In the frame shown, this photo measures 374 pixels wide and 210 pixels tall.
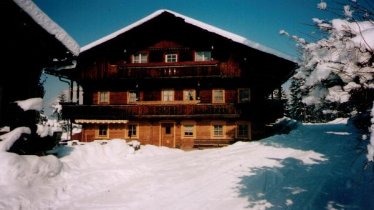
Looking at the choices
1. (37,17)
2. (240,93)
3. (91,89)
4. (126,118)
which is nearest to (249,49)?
(240,93)

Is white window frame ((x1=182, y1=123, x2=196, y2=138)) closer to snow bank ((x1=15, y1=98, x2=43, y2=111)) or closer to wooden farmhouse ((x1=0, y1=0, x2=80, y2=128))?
wooden farmhouse ((x1=0, y1=0, x2=80, y2=128))

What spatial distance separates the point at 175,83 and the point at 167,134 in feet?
14.4

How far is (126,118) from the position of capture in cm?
2478

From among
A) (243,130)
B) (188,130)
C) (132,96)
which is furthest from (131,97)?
(243,130)

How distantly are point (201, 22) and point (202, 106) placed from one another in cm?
693

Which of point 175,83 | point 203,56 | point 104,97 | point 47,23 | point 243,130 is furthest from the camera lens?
point 104,97

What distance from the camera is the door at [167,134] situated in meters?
25.3

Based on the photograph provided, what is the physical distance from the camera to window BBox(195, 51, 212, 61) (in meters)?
25.2

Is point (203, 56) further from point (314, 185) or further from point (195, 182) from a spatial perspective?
point (314, 185)

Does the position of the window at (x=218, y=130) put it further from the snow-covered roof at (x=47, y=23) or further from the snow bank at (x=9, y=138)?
the snow bank at (x=9, y=138)

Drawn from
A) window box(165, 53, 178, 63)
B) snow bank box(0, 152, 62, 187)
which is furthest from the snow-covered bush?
window box(165, 53, 178, 63)

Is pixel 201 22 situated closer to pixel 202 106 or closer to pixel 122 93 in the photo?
pixel 202 106

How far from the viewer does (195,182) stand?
11.4 metres

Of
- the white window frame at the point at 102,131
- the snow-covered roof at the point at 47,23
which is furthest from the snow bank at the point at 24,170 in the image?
the white window frame at the point at 102,131
